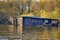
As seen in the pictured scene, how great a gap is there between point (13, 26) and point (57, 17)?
1.13m

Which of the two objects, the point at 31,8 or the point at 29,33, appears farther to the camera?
the point at 31,8

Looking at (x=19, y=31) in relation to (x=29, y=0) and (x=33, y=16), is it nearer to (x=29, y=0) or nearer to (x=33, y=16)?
(x=33, y=16)

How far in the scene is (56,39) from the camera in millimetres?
4613

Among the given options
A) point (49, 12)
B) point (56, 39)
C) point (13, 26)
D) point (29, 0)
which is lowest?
point (56, 39)

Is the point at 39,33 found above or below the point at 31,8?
below

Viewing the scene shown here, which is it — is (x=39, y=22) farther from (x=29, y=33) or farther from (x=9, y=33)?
(x=9, y=33)

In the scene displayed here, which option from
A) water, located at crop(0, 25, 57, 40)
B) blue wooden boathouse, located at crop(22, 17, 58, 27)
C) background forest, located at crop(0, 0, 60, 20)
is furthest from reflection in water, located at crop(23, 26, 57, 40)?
background forest, located at crop(0, 0, 60, 20)

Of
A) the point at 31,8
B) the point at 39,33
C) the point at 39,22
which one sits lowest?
the point at 39,33

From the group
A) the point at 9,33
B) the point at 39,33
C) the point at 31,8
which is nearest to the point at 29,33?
the point at 39,33

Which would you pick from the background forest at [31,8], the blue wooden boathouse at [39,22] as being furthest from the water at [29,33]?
Answer: the background forest at [31,8]

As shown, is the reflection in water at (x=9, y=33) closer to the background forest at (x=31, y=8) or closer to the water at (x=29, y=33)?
the water at (x=29, y=33)

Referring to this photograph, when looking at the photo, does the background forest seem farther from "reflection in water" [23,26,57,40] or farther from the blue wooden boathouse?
"reflection in water" [23,26,57,40]

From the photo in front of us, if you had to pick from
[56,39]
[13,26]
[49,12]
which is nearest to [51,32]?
[56,39]

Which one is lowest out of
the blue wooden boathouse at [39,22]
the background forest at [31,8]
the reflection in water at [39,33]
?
the reflection in water at [39,33]
